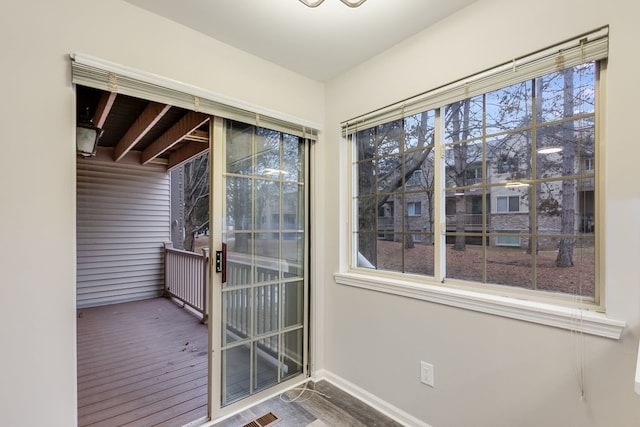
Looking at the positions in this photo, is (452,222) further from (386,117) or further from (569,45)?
(569,45)

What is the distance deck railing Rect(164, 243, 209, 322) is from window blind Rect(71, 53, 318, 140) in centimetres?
254

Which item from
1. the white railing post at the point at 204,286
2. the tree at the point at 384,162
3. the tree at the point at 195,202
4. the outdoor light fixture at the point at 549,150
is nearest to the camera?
the outdoor light fixture at the point at 549,150

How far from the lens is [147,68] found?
1786 millimetres

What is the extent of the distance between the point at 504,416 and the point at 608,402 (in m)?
0.47

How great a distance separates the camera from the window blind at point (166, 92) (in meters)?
1.58

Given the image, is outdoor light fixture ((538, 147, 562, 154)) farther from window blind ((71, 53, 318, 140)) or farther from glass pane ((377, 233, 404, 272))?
window blind ((71, 53, 318, 140))

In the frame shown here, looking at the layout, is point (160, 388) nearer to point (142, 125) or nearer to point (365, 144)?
point (365, 144)

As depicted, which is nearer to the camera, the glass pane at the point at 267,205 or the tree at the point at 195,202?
the glass pane at the point at 267,205

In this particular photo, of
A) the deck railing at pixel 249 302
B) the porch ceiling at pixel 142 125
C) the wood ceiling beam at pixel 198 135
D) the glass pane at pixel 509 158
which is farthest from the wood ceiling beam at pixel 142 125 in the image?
the glass pane at pixel 509 158

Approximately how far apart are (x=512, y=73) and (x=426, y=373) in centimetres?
179

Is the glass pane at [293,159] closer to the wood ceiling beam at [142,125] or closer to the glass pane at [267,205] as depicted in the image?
the glass pane at [267,205]

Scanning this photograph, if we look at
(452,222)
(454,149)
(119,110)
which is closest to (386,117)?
(454,149)

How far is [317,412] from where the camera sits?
7.13 feet

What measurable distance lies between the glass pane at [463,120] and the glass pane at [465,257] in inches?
24.4
